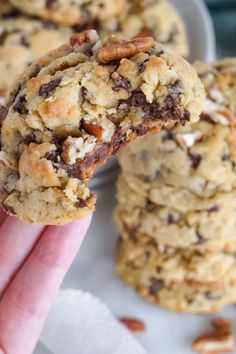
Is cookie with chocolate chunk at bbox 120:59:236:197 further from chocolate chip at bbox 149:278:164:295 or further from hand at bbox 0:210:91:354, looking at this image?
chocolate chip at bbox 149:278:164:295

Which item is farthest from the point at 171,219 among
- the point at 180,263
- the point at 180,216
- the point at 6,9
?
the point at 6,9

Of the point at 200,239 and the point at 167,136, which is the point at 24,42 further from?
the point at 200,239

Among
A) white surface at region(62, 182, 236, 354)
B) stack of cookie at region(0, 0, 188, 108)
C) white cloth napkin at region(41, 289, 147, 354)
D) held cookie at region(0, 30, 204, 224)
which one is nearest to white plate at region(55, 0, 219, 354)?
white surface at region(62, 182, 236, 354)

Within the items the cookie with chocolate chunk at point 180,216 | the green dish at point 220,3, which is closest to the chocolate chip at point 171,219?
the cookie with chocolate chunk at point 180,216

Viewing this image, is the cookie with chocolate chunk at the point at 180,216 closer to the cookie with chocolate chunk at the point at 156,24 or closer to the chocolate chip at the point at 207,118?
the chocolate chip at the point at 207,118

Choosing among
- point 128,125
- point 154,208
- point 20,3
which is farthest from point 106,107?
point 20,3

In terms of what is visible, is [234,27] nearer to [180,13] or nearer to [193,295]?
[180,13]
